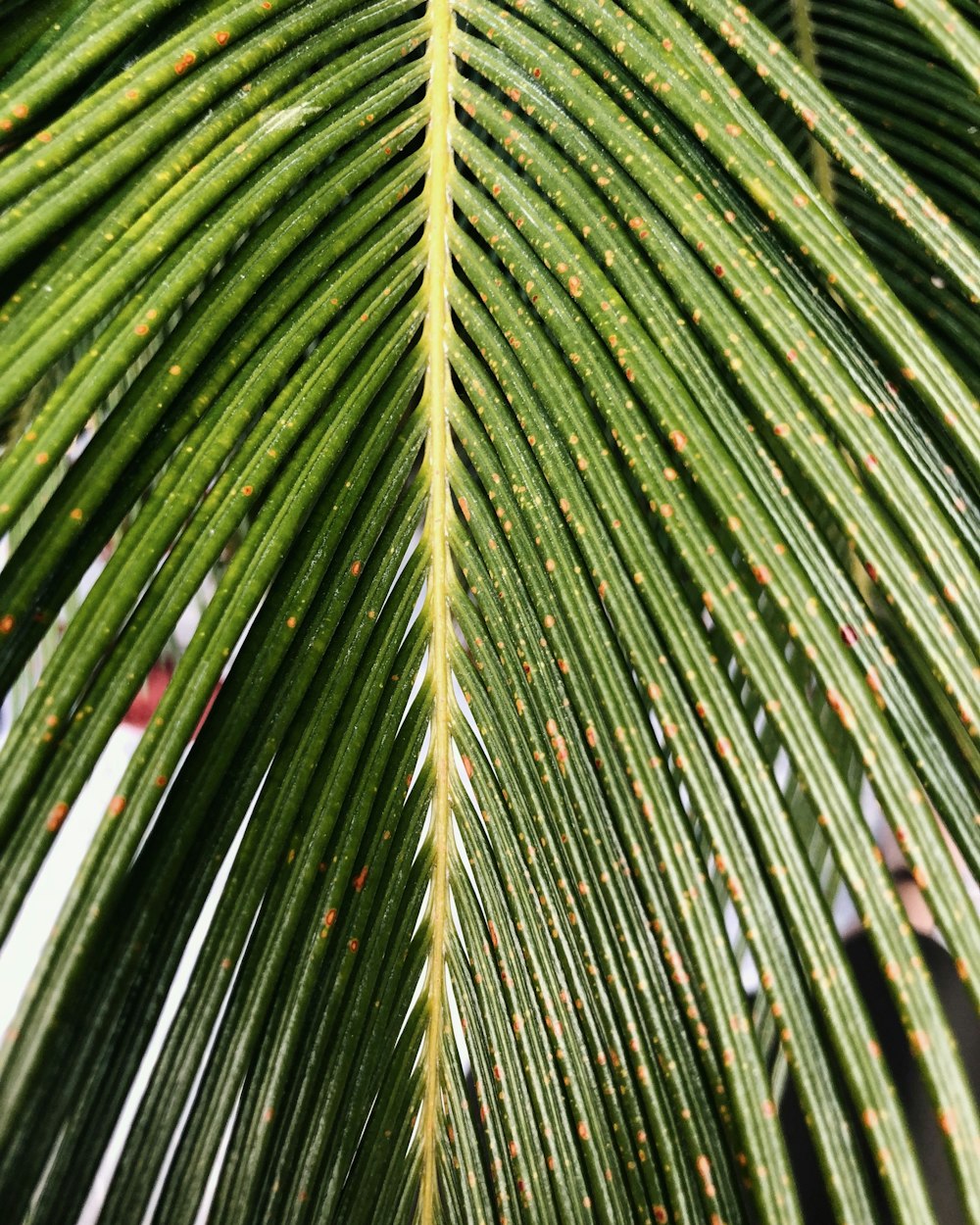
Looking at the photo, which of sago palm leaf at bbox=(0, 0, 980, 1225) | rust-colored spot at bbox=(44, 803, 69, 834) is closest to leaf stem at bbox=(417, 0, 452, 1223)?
sago palm leaf at bbox=(0, 0, 980, 1225)

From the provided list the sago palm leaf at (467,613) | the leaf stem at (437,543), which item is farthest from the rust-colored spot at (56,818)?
the leaf stem at (437,543)

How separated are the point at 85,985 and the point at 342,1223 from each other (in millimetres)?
203

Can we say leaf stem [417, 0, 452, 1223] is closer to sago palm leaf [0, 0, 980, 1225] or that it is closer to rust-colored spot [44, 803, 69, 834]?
sago palm leaf [0, 0, 980, 1225]

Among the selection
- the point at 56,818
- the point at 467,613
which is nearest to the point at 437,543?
the point at 467,613

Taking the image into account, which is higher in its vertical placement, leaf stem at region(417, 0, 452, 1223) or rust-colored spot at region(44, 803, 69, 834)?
leaf stem at region(417, 0, 452, 1223)

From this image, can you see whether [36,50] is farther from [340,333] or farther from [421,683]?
[421,683]

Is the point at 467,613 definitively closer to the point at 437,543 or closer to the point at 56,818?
the point at 437,543

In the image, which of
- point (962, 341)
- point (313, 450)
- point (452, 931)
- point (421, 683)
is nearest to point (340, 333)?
point (313, 450)

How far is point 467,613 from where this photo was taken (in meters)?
0.50

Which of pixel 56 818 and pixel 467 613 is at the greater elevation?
pixel 467 613

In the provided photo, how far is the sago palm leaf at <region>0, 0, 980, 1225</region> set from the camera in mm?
364

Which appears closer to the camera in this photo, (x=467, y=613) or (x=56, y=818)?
(x=56, y=818)

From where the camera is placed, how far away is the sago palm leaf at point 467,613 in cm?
36

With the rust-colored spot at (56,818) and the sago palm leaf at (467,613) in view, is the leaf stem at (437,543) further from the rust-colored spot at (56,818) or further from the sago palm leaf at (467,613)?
the rust-colored spot at (56,818)
